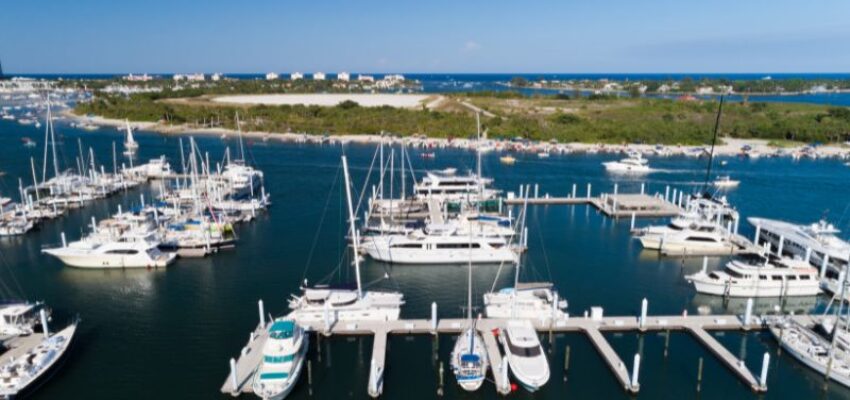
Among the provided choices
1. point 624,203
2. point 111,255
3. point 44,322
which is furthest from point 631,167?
point 44,322

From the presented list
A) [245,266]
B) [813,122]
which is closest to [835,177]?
[813,122]

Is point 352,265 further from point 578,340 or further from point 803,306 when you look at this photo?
point 803,306

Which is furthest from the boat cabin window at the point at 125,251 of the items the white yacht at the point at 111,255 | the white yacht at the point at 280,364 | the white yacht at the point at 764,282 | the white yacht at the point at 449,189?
the white yacht at the point at 764,282

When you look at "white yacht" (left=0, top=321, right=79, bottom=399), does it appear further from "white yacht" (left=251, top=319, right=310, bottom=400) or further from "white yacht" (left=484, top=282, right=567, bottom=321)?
"white yacht" (left=484, top=282, right=567, bottom=321)

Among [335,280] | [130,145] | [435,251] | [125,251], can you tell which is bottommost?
[335,280]

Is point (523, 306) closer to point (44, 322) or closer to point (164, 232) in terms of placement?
point (44, 322)

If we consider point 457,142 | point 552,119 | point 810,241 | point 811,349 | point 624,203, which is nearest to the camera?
point 811,349

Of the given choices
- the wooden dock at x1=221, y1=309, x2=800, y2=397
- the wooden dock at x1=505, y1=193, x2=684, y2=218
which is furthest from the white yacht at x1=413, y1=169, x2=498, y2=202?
the wooden dock at x1=221, y1=309, x2=800, y2=397
